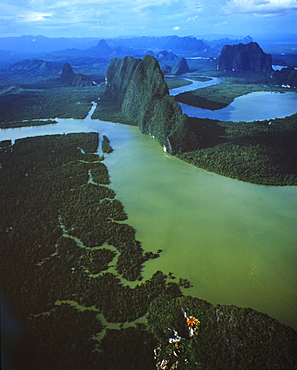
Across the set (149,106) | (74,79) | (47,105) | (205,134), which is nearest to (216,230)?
(205,134)

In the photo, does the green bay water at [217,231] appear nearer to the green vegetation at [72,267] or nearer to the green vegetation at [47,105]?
the green vegetation at [72,267]

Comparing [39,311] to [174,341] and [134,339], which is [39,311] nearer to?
[134,339]

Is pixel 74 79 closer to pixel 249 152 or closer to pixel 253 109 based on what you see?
pixel 253 109

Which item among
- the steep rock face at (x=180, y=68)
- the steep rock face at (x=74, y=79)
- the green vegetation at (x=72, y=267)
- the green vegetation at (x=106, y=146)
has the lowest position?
the green vegetation at (x=72, y=267)

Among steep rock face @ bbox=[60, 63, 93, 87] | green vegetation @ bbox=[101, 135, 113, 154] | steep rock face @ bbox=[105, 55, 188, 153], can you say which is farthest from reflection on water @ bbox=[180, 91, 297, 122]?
steep rock face @ bbox=[60, 63, 93, 87]

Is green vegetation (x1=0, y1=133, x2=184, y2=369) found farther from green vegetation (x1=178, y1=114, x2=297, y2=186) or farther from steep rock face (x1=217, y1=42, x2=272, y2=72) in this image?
steep rock face (x1=217, y1=42, x2=272, y2=72)

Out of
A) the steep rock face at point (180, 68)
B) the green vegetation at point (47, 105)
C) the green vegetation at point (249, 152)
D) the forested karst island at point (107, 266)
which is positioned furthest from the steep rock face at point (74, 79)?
the green vegetation at point (249, 152)

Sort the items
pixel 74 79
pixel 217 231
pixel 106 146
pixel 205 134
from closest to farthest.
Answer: pixel 217 231, pixel 106 146, pixel 205 134, pixel 74 79
